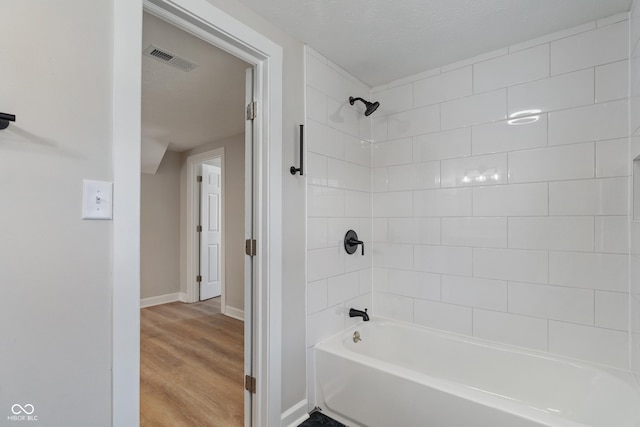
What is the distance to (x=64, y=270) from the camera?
1.04 meters

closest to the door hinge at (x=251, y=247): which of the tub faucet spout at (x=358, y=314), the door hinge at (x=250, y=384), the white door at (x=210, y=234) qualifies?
the door hinge at (x=250, y=384)

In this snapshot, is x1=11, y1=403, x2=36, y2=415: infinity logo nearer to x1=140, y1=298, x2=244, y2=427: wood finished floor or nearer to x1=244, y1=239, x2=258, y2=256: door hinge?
x1=244, y1=239, x2=258, y2=256: door hinge

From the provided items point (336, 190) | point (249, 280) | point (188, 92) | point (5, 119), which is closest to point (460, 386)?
point (249, 280)

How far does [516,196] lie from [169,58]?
2.35 meters

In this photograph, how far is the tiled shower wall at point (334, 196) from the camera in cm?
201

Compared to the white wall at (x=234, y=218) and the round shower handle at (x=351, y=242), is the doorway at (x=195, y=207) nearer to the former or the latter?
the white wall at (x=234, y=218)

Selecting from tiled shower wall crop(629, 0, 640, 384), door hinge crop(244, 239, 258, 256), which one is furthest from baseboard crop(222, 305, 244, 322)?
tiled shower wall crop(629, 0, 640, 384)

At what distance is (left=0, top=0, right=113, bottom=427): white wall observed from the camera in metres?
0.95

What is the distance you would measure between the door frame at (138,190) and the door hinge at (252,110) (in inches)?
1.6

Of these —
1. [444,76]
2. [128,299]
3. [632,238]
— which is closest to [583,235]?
[632,238]

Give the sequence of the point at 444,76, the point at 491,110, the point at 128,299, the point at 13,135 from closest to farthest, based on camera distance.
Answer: the point at 13,135, the point at 128,299, the point at 491,110, the point at 444,76

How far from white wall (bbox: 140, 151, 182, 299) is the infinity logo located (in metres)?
3.70

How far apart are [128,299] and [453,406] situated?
1.48 m

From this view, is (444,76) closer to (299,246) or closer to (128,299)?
(299,246)
